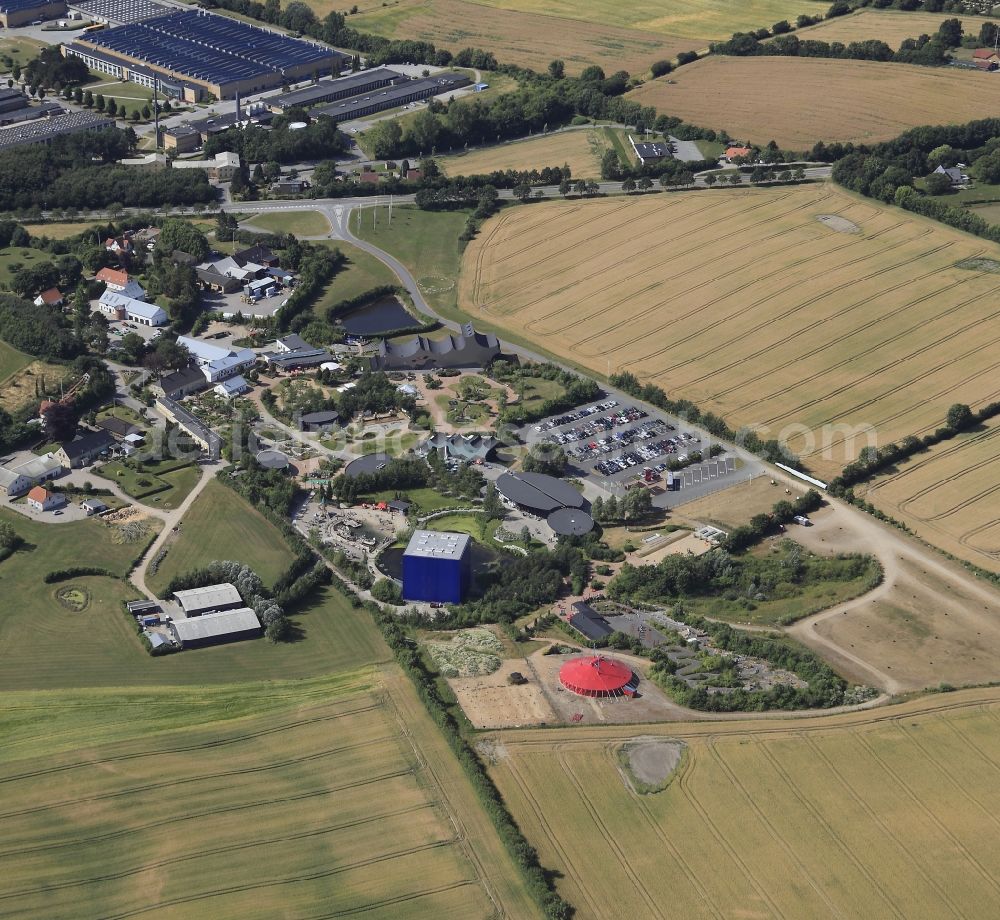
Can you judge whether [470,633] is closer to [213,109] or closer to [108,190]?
[108,190]

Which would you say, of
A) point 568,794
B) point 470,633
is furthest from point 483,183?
point 568,794

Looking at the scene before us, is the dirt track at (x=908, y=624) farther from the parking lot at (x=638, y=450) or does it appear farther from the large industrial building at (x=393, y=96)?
the large industrial building at (x=393, y=96)

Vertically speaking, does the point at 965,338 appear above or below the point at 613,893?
above

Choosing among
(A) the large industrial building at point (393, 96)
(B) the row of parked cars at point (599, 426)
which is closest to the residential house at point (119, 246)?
(A) the large industrial building at point (393, 96)

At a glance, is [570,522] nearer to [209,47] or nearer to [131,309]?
[131,309]

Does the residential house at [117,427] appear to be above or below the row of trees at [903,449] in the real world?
below

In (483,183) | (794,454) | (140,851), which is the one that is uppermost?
(483,183)

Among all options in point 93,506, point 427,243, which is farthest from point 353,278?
point 93,506
